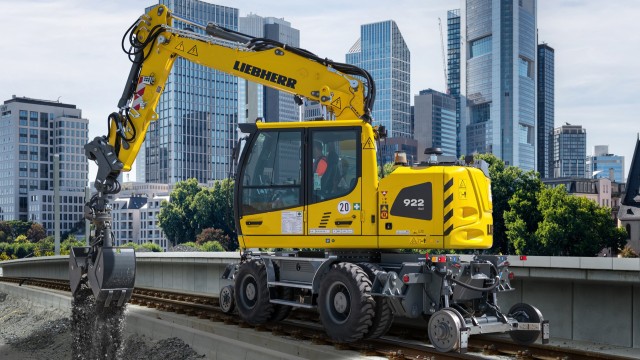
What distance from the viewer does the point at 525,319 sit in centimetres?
1252

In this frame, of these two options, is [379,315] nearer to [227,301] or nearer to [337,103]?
[337,103]

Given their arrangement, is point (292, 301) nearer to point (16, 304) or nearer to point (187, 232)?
point (16, 304)

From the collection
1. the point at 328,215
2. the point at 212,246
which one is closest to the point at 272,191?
the point at 328,215

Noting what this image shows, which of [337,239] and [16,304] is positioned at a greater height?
[337,239]

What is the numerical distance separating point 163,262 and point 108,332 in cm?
1331

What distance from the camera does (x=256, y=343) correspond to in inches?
531

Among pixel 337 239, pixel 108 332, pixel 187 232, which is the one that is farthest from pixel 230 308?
pixel 187 232

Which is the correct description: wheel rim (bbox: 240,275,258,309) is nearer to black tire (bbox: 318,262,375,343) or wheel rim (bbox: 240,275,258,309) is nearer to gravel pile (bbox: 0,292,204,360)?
gravel pile (bbox: 0,292,204,360)

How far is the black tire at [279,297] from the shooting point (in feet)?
46.8

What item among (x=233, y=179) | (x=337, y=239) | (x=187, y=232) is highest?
(x=233, y=179)

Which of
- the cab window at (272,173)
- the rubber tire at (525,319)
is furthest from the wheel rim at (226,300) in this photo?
the rubber tire at (525,319)

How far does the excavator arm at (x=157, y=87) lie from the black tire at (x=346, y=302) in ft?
9.32

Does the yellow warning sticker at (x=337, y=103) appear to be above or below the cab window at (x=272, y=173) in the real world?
above

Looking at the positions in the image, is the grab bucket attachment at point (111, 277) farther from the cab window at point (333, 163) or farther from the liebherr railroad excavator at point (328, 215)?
the cab window at point (333, 163)
